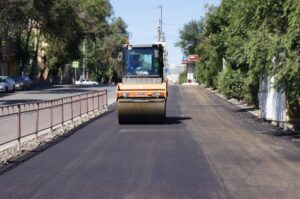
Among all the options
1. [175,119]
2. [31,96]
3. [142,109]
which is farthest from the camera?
[31,96]

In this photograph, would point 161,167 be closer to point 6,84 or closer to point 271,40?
point 271,40

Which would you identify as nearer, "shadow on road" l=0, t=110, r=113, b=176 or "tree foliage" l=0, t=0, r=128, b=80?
"shadow on road" l=0, t=110, r=113, b=176

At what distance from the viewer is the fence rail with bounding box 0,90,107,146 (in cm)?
1507

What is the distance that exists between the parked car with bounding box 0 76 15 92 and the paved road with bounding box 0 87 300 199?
114ft

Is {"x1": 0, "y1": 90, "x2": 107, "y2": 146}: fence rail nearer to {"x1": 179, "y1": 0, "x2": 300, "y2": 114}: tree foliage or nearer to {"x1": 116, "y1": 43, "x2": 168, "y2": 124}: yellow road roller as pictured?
{"x1": 116, "y1": 43, "x2": 168, "y2": 124}: yellow road roller

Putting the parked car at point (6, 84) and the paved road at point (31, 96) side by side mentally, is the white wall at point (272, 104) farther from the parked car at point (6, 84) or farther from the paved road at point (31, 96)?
the parked car at point (6, 84)

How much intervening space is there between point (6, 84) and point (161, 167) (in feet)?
145

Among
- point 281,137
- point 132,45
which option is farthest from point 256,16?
point 132,45

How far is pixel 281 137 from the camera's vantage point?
19141mm

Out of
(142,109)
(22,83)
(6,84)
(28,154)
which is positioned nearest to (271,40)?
(142,109)

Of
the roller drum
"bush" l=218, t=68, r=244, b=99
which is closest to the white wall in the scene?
the roller drum

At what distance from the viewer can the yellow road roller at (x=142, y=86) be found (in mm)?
22984

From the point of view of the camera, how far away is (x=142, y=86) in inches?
914

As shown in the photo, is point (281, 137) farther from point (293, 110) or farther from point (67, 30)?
point (67, 30)
